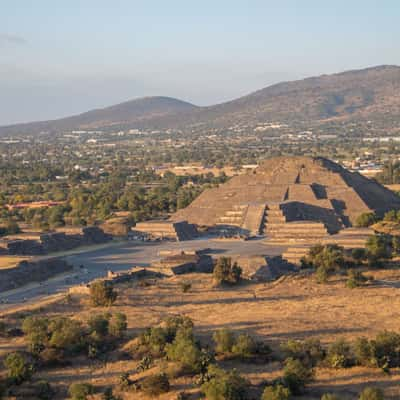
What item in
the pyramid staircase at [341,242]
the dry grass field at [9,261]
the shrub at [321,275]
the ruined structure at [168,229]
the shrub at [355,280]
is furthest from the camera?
the ruined structure at [168,229]

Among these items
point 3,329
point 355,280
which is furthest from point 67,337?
point 355,280

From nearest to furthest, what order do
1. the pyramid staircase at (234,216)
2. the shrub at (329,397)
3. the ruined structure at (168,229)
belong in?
the shrub at (329,397), the ruined structure at (168,229), the pyramid staircase at (234,216)

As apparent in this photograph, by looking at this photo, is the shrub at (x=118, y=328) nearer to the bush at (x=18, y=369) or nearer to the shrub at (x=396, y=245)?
the bush at (x=18, y=369)

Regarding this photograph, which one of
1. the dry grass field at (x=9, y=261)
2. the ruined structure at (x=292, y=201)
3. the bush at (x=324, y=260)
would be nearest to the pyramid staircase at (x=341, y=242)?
the bush at (x=324, y=260)

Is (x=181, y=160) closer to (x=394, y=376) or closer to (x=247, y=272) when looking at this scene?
(x=247, y=272)

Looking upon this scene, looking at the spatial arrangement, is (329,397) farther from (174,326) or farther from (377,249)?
(377,249)

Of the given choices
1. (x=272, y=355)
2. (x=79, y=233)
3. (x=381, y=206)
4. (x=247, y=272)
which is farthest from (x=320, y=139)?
(x=272, y=355)

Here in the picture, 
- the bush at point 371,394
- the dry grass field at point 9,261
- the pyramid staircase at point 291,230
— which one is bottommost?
the pyramid staircase at point 291,230
